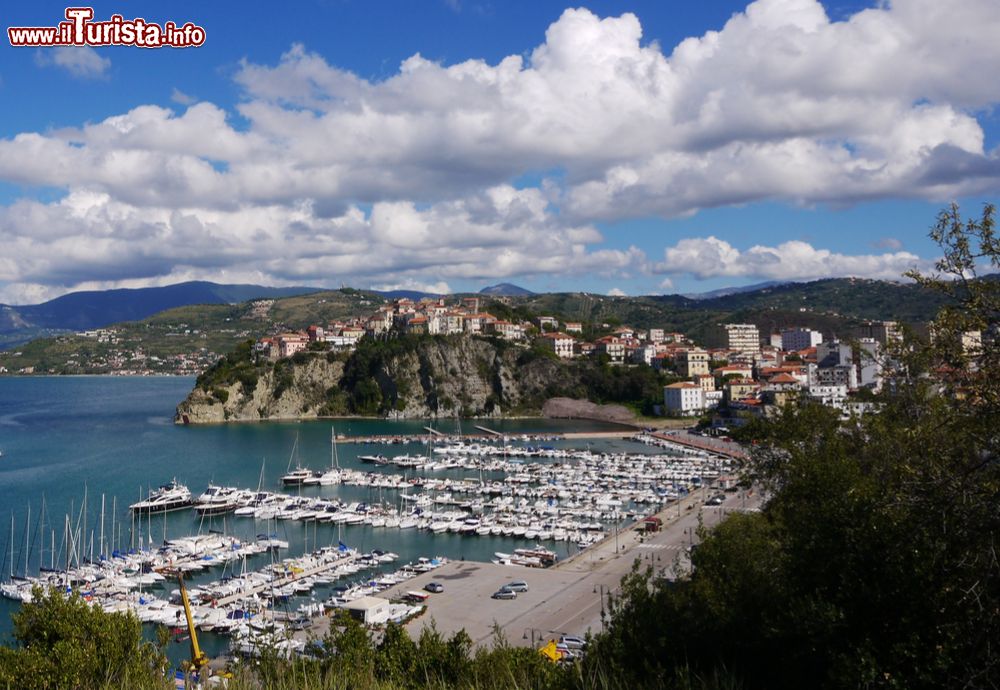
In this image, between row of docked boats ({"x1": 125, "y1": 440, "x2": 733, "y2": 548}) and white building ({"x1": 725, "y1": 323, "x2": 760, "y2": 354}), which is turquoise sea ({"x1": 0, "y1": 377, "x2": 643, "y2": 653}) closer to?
row of docked boats ({"x1": 125, "y1": 440, "x2": 733, "y2": 548})

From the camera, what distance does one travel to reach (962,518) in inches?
182

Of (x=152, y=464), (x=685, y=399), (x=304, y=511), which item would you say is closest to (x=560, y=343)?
(x=685, y=399)

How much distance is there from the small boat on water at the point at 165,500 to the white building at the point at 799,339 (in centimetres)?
6347

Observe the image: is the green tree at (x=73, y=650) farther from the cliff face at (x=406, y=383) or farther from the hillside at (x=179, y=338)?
the hillside at (x=179, y=338)

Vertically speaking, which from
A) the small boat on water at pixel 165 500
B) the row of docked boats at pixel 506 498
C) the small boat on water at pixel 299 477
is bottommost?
the row of docked boats at pixel 506 498

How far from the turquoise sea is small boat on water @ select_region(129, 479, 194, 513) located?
0.56 metres

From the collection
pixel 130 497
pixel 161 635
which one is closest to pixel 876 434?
pixel 161 635

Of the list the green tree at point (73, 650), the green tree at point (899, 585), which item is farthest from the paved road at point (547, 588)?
the green tree at point (73, 650)

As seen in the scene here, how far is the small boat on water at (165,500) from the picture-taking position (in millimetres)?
26812

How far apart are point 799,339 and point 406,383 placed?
43752 millimetres

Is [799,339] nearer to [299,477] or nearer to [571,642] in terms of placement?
[299,477]

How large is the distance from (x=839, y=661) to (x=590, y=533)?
735 inches

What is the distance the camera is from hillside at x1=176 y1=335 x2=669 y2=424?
5959 centimetres

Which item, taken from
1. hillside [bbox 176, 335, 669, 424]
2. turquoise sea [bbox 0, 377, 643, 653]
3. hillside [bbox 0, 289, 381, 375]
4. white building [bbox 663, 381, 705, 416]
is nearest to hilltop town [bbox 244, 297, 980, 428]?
white building [bbox 663, 381, 705, 416]
